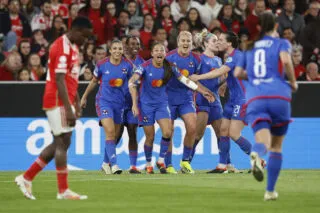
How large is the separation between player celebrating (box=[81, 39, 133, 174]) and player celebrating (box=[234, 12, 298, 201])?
5.97 m

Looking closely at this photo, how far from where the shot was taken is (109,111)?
17438 mm

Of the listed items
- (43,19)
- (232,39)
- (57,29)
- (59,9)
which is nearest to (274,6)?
(59,9)

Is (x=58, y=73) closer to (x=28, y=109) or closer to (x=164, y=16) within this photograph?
(x=28, y=109)

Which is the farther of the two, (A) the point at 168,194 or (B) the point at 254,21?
(B) the point at 254,21

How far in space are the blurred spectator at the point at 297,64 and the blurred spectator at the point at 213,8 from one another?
221 centimetres

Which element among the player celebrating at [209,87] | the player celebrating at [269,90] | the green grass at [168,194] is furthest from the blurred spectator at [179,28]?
the player celebrating at [269,90]

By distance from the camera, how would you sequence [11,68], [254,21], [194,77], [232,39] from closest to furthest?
[194,77] < [232,39] < [11,68] < [254,21]

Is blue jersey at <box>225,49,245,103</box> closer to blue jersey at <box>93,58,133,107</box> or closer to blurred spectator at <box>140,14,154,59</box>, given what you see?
blue jersey at <box>93,58,133,107</box>

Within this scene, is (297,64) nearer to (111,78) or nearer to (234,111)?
(234,111)

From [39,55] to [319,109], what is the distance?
5.97 meters

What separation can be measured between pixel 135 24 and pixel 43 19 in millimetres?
2077

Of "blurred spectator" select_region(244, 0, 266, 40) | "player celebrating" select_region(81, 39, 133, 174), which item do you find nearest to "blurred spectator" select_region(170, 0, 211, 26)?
"blurred spectator" select_region(244, 0, 266, 40)

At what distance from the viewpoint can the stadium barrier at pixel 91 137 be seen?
19.6 m

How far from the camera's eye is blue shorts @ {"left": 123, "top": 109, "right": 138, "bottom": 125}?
18.1 metres
